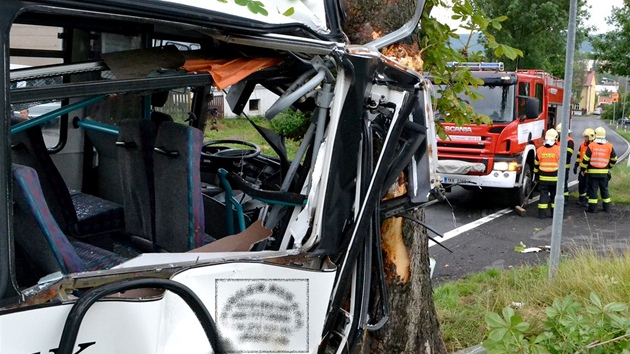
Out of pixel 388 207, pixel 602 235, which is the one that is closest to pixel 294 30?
pixel 388 207

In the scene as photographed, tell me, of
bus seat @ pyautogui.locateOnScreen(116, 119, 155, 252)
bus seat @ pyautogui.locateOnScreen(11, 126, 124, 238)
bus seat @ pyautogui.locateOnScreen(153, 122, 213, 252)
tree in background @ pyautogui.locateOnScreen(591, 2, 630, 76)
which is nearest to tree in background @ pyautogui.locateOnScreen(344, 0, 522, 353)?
bus seat @ pyautogui.locateOnScreen(153, 122, 213, 252)

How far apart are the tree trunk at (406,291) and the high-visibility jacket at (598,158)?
930 centimetres

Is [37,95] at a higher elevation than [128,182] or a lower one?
higher

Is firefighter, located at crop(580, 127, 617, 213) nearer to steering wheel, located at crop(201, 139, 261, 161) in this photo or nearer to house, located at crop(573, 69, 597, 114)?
steering wheel, located at crop(201, 139, 261, 161)

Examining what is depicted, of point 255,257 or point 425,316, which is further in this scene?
point 425,316

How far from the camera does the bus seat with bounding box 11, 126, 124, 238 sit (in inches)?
146

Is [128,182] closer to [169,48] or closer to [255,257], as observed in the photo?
[169,48]

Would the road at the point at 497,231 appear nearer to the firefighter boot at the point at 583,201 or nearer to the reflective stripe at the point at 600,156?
the firefighter boot at the point at 583,201

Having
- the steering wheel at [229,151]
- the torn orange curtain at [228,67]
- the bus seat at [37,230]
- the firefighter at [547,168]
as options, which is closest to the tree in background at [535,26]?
the firefighter at [547,168]

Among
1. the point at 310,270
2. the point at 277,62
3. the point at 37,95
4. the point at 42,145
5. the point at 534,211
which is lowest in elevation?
the point at 534,211

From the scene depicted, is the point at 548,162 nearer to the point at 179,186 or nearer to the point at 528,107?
the point at 528,107

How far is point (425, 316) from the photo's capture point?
161 inches

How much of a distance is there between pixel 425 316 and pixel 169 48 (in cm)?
225

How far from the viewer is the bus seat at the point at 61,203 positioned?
371 cm
